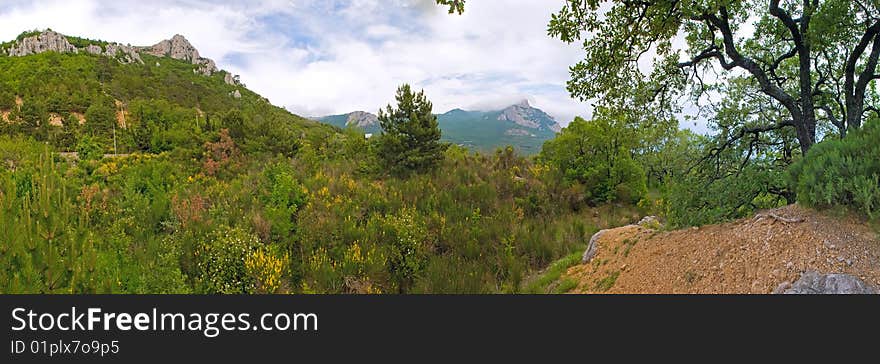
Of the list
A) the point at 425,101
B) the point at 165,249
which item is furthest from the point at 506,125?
the point at 165,249

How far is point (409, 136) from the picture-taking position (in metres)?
15.2

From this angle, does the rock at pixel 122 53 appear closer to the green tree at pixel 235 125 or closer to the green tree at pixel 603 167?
the green tree at pixel 235 125

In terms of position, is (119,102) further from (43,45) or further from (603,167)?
(603,167)

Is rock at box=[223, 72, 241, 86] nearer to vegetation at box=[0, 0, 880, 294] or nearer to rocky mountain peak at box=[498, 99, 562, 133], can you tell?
vegetation at box=[0, 0, 880, 294]

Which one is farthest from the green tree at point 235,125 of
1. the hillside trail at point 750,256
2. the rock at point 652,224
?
the hillside trail at point 750,256

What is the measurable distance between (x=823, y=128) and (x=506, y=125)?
154 m

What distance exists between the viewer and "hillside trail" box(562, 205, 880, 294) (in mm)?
3580

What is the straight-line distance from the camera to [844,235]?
12.1 feet

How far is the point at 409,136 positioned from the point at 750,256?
12.1m

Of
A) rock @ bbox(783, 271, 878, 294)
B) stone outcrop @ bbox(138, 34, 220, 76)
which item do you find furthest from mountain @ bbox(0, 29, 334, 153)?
rock @ bbox(783, 271, 878, 294)

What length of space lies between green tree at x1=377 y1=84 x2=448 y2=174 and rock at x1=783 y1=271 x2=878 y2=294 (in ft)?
39.2

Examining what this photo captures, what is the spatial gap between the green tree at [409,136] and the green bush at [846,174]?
11.5 m

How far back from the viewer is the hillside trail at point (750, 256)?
3.58m

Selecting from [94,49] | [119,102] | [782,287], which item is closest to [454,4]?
[782,287]
